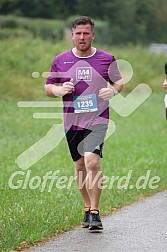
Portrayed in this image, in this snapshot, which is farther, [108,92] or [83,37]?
[83,37]

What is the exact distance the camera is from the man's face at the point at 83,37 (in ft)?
28.4

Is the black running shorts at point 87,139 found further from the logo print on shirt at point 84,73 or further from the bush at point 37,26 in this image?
the bush at point 37,26

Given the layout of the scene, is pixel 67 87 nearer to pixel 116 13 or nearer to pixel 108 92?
pixel 108 92

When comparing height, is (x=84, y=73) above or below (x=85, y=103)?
above

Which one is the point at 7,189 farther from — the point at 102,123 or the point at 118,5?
the point at 118,5

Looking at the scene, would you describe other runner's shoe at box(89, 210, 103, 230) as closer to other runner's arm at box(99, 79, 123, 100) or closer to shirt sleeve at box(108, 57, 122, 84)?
other runner's arm at box(99, 79, 123, 100)

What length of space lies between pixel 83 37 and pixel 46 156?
6.99 metres

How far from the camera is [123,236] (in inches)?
333

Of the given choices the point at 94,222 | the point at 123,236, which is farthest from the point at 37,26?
the point at 123,236

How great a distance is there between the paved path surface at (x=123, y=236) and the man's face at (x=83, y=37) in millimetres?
1894

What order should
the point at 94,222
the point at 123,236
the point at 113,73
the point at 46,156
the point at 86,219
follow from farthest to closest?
1. the point at 46,156
2. the point at 86,219
3. the point at 113,73
4. the point at 94,222
5. the point at 123,236

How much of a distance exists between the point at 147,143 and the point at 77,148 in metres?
9.74

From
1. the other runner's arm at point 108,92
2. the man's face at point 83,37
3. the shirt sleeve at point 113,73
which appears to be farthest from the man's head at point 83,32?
the other runner's arm at point 108,92

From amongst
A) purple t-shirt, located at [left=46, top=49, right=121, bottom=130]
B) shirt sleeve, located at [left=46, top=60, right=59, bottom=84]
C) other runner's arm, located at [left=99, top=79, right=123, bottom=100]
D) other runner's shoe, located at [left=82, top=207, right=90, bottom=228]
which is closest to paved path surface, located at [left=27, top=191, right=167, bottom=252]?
other runner's shoe, located at [left=82, top=207, right=90, bottom=228]
